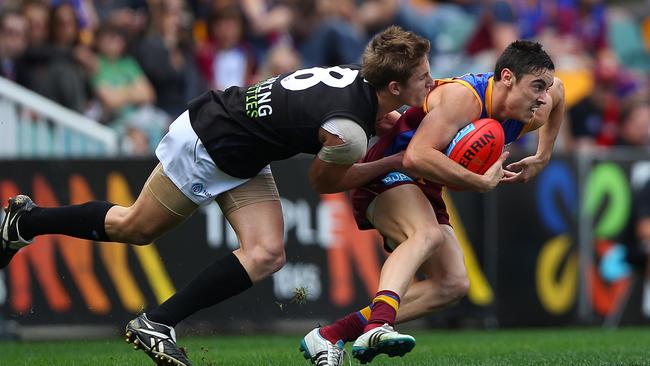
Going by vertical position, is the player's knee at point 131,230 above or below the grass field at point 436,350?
above

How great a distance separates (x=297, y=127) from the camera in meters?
6.04

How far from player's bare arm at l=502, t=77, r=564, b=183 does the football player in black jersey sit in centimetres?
80

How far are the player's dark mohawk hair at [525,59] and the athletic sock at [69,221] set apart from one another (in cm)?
232

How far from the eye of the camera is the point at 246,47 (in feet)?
42.6

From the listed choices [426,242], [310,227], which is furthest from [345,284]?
[426,242]

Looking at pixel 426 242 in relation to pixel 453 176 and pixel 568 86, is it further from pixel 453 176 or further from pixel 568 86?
pixel 568 86

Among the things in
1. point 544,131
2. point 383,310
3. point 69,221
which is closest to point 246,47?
point 544,131

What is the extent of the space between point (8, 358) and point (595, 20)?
10492mm

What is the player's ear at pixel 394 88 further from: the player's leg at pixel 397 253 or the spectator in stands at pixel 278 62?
the spectator in stands at pixel 278 62

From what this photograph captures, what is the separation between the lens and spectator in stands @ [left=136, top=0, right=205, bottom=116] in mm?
12266

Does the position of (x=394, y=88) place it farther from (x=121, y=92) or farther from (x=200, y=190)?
(x=121, y=92)

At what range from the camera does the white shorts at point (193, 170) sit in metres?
6.30

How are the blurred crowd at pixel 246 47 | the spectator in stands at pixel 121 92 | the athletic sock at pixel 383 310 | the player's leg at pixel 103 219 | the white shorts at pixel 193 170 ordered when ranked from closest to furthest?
the athletic sock at pixel 383 310
the white shorts at pixel 193 170
the player's leg at pixel 103 219
the blurred crowd at pixel 246 47
the spectator in stands at pixel 121 92

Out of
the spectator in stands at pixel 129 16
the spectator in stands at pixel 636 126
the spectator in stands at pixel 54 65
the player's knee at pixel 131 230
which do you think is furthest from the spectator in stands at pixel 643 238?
the player's knee at pixel 131 230
